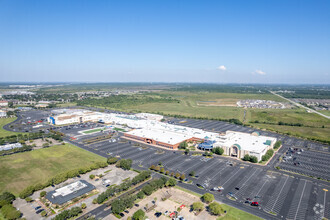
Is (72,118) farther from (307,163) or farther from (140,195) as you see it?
(307,163)

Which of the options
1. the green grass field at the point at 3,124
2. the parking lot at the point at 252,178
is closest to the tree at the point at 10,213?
the parking lot at the point at 252,178

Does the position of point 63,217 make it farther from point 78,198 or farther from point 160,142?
point 160,142

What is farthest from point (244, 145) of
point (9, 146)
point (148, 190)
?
point (9, 146)

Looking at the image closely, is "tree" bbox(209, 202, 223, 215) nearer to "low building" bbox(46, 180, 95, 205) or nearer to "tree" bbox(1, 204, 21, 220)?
"low building" bbox(46, 180, 95, 205)

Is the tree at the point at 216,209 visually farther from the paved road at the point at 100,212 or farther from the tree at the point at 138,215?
the paved road at the point at 100,212

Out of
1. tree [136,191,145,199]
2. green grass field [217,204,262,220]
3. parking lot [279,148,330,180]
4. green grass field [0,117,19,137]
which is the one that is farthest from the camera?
green grass field [0,117,19,137]

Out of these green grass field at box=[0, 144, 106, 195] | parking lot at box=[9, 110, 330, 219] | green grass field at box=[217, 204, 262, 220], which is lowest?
green grass field at box=[0, 144, 106, 195]

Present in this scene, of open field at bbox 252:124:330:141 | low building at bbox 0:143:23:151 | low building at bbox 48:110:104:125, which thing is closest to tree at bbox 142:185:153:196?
low building at bbox 0:143:23:151

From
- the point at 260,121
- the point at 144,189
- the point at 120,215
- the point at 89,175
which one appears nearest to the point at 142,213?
the point at 120,215
